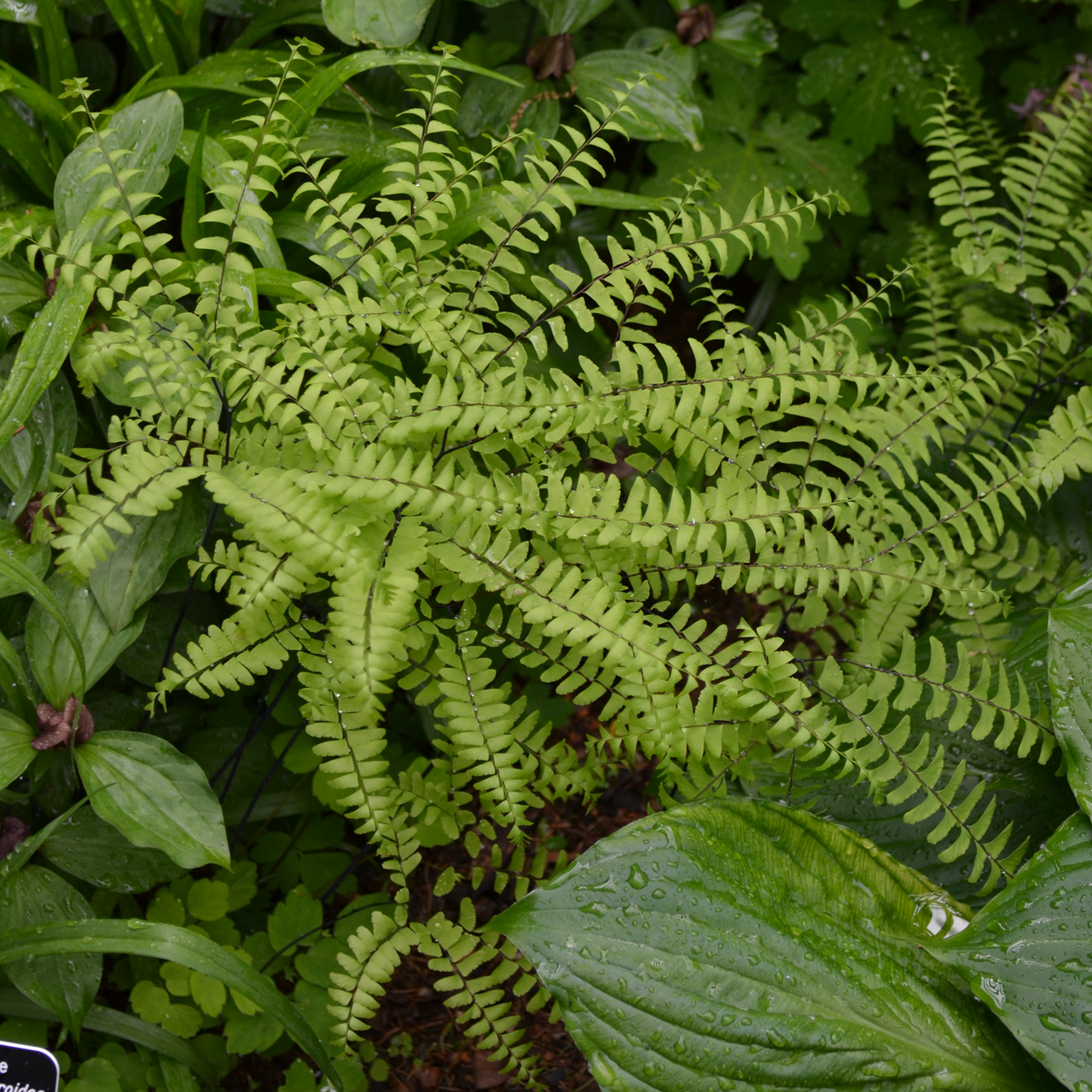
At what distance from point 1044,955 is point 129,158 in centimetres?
198

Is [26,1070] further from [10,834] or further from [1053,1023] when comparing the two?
[1053,1023]

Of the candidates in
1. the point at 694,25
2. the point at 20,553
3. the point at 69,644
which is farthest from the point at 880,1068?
the point at 694,25

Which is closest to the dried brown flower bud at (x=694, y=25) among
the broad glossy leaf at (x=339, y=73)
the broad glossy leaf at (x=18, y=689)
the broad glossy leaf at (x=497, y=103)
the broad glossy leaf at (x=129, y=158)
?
the broad glossy leaf at (x=497, y=103)

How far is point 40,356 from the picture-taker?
1431 millimetres

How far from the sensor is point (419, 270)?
1.55 meters

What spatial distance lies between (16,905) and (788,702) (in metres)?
1.38

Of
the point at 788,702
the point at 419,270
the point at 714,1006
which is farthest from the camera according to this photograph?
the point at 419,270

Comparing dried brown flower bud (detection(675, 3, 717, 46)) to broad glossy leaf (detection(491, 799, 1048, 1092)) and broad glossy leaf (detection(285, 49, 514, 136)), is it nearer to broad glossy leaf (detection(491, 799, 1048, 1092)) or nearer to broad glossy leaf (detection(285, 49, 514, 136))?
broad glossy leaf (detection(285, 49, 514, 136))

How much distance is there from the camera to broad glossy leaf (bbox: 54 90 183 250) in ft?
4.98

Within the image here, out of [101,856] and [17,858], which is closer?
[17,858]

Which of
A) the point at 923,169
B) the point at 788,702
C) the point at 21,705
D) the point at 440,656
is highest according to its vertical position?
the point at 923,169

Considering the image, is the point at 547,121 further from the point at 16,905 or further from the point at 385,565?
the point at 16,905

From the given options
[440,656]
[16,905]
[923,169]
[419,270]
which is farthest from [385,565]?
[923,169]

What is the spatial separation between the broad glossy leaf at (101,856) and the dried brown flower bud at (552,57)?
6.12ft
